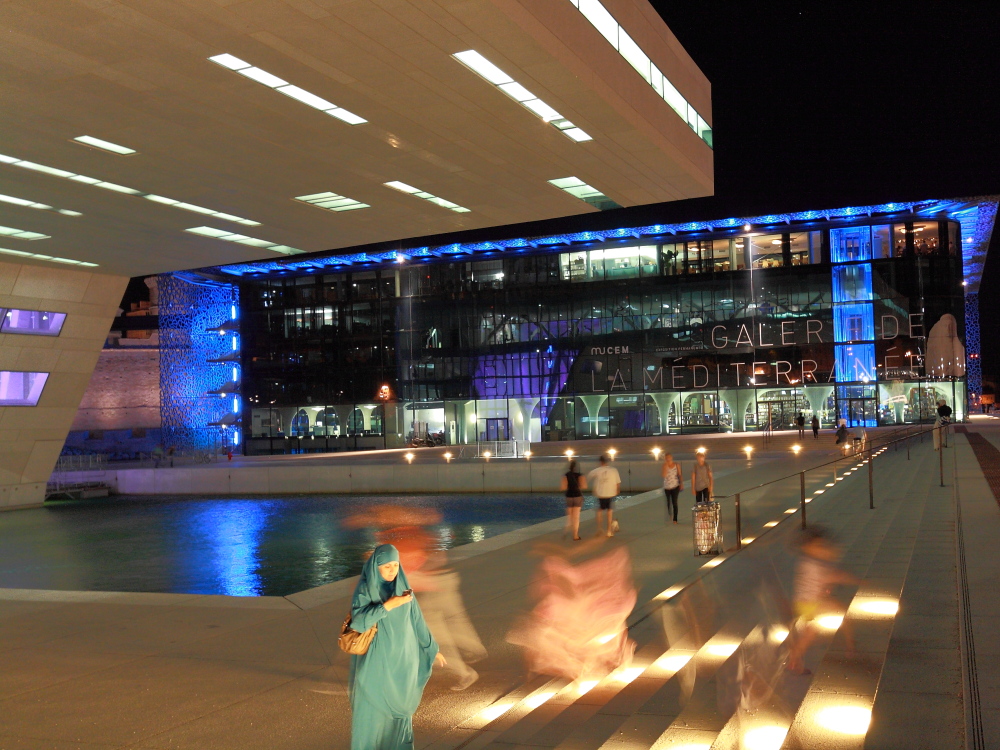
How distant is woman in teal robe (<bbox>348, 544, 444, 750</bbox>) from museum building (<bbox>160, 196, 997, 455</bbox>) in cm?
5201

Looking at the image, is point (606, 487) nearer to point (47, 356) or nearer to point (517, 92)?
point (517, 92)

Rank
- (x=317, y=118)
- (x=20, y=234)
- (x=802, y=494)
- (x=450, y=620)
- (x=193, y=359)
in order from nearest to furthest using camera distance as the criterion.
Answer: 1. (x=450, y=620)
2. (x=802, y=494)
3. (x=317, y=118)
4. (x=20, y=234)
5. (x=193, y=359)

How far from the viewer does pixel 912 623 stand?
7.37m

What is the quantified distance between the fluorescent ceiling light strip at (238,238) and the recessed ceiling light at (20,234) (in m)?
→ 3.97

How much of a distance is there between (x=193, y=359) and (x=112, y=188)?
166 feet

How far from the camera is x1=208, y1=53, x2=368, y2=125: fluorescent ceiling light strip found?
13.4m

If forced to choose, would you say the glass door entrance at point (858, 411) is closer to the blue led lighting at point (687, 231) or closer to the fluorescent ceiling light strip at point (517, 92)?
the blue led lighting at point (687, 231)

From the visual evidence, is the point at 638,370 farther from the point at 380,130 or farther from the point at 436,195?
the point at 380,130

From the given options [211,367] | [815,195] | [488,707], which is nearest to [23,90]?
[488,707]

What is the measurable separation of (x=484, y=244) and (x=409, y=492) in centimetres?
3119

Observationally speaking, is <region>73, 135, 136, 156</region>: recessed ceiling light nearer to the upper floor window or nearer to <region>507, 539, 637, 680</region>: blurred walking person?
<region>507, 539, 637, 680</region>: blurred walking person

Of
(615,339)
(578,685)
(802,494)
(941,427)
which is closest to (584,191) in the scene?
(802,494)

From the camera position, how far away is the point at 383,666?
4910 mm

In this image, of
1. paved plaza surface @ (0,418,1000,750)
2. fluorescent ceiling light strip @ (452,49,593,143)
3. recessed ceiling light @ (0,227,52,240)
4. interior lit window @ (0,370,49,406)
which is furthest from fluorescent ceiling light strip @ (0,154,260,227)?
interior lit window @ (0,370,49,406)
